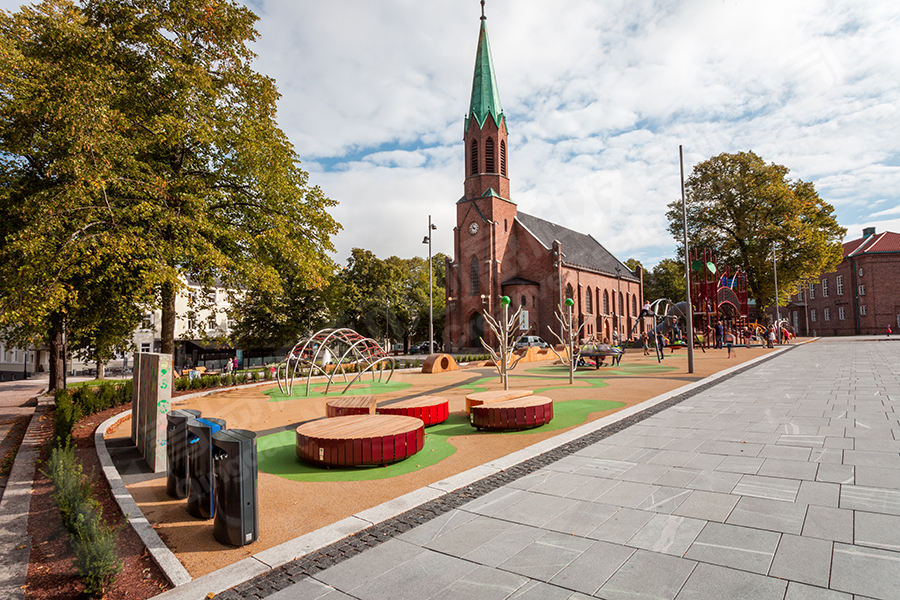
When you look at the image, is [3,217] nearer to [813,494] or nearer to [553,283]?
[813,494]

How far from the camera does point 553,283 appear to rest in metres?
47.4

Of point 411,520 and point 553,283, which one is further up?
point 553,283

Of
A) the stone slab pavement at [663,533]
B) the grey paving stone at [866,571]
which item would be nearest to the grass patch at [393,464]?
the stone slab pavement at [663,533]

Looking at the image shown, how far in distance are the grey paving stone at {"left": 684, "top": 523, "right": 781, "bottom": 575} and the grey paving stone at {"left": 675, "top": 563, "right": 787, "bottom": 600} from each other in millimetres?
125

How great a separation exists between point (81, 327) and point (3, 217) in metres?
3.39

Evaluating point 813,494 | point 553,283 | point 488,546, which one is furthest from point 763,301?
point 488,546

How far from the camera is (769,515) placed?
433cm

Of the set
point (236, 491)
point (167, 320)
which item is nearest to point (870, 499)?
point (236, 491)

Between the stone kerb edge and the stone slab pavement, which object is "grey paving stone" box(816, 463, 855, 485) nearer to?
the stone slab pavement

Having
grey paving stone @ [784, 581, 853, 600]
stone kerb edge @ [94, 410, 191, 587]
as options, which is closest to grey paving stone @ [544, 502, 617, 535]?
grey paving stone @ [784, 581, 853, 600]

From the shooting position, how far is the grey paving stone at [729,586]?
10.0 ft

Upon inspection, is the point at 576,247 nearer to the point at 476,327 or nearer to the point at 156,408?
the point at 476,327

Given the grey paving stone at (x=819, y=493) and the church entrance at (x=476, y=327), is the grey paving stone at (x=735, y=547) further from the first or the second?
the church entrance at (x=476, y=327)

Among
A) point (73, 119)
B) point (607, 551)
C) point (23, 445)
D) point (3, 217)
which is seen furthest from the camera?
point (3, 217)
